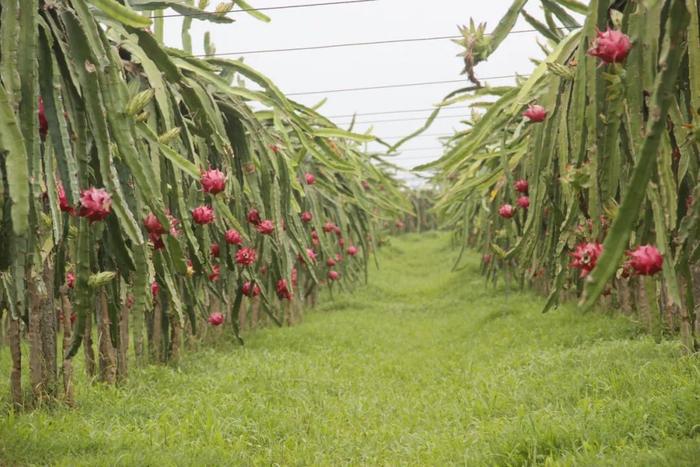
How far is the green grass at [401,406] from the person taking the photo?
3559mm

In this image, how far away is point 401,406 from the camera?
5.46 m

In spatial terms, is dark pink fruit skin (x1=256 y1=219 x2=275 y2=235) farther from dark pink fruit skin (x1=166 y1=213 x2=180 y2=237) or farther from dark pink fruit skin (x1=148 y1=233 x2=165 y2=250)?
dark pink fruit skin (x1=148 y1=233 x2=165 y2=250)

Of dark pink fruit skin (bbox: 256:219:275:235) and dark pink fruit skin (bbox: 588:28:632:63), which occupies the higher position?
dark pink fruit skin (bbox: 588:28:632:63)

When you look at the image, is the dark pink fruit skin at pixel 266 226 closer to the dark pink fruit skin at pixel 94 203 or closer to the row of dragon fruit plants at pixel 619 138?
the row of dragon fruit plants at pixel 619 138

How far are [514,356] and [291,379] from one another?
1.90 metres

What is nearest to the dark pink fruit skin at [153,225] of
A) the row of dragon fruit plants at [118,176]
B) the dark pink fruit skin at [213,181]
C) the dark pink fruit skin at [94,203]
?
the row of dragon fruit plants at [118,176]

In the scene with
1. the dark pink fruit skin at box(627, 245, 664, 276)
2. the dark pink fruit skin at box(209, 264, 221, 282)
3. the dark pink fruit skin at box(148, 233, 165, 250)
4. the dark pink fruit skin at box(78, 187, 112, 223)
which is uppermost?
the dark pink fruit skin at box(78, 187, 112, 223)

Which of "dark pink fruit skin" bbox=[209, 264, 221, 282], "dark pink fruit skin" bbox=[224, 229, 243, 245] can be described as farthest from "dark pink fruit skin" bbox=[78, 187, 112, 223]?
"dark pink fruit skin" bbox=[209, 264, 221, 282]

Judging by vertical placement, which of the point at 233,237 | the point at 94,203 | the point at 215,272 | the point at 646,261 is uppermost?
the point at 94,203

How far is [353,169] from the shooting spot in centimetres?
463

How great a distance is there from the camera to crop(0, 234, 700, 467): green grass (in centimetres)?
356

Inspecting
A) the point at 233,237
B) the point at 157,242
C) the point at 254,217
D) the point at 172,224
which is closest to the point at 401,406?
the point at 254,217

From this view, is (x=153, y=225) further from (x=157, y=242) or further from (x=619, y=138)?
(x=619, y=138)

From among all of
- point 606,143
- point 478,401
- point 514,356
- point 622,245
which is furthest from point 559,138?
point 514,356
